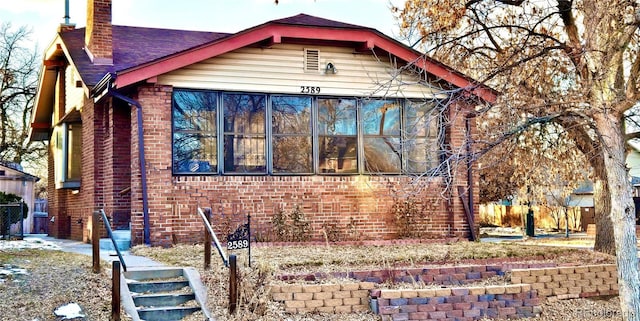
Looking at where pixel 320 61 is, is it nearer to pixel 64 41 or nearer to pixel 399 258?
pixel 399 258

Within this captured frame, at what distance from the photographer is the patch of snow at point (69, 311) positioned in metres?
7.77

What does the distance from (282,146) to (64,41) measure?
693cm

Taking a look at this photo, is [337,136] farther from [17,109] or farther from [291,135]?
[17,109]

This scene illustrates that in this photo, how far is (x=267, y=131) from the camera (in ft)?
45.6

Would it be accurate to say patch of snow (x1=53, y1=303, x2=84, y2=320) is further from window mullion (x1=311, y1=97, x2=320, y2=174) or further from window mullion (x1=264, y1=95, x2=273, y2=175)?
window mullion (x1=311, y1=97, x2=320, y2=174)

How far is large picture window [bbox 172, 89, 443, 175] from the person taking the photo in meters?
13.5

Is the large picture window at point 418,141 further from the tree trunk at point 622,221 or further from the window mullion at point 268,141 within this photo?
the tree trunk at point 622,221

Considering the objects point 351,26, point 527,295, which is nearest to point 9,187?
point 351,26

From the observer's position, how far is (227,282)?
895cm

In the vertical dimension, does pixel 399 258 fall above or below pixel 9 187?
below

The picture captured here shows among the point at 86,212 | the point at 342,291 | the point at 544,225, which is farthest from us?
the point at 544,225

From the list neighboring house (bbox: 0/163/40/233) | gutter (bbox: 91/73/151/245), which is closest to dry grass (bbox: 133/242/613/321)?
gutter (bbox: 91/73/151/245)

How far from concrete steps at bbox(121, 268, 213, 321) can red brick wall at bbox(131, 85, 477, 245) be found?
11.9 ft

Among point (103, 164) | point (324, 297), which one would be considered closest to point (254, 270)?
point (324, 297)
